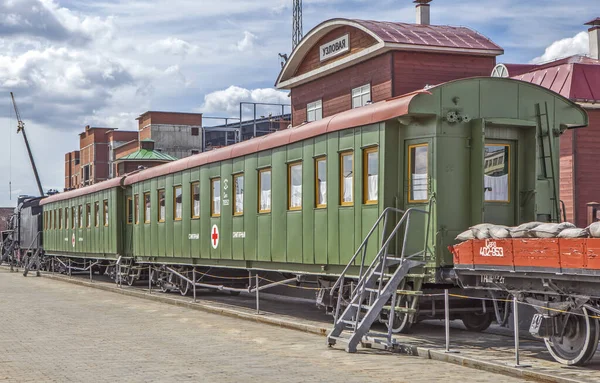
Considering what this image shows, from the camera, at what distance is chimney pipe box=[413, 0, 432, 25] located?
1268 inches

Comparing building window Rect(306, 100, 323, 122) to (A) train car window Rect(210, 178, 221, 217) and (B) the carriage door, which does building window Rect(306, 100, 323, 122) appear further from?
(B) the carriage door

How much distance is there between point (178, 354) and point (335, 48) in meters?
19.7

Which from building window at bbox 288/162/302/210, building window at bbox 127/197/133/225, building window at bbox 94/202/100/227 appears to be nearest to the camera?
building window at bbox 288/162/302/210

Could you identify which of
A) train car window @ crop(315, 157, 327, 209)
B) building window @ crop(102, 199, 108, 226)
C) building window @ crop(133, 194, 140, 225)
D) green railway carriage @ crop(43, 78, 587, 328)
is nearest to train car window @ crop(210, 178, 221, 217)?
green railway carriage @ crop(43, 78, 587, 328)

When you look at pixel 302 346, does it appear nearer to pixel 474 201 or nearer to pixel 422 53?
pixel 474 201

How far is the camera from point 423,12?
1270 inches

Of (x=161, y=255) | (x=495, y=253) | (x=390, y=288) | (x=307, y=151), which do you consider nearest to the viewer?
(x=495, y=253)

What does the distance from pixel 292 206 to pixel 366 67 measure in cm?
1280

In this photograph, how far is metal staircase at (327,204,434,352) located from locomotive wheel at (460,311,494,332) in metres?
1.76

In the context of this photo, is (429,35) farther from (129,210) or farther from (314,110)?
(129,210)

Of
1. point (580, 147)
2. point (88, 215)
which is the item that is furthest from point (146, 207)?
point (580, 147)

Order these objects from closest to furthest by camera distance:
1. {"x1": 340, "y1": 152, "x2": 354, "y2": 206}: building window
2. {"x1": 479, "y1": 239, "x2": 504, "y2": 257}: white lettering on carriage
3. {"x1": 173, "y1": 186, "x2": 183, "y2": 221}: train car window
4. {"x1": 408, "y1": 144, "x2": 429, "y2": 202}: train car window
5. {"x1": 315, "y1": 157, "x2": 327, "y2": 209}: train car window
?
{"x1": 479, "y1": 239, "x2": 504, "y2": 257}: white lettering on carriage → {"x1": 408, "y1": 144, "x2": 429, "y2": 202}: train car window → {"x1": 340, "y1": 152, "x2": 354, "y2": 206}: building window → {"x1": 315, "y1": 157, "x2": 327, "y2": 209}: train car window → {"x1": 173, "y1": 186, "x2": 183, "y2": 221}: train car window

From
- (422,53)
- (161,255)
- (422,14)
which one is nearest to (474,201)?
(161,255)

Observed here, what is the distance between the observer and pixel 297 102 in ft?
111
